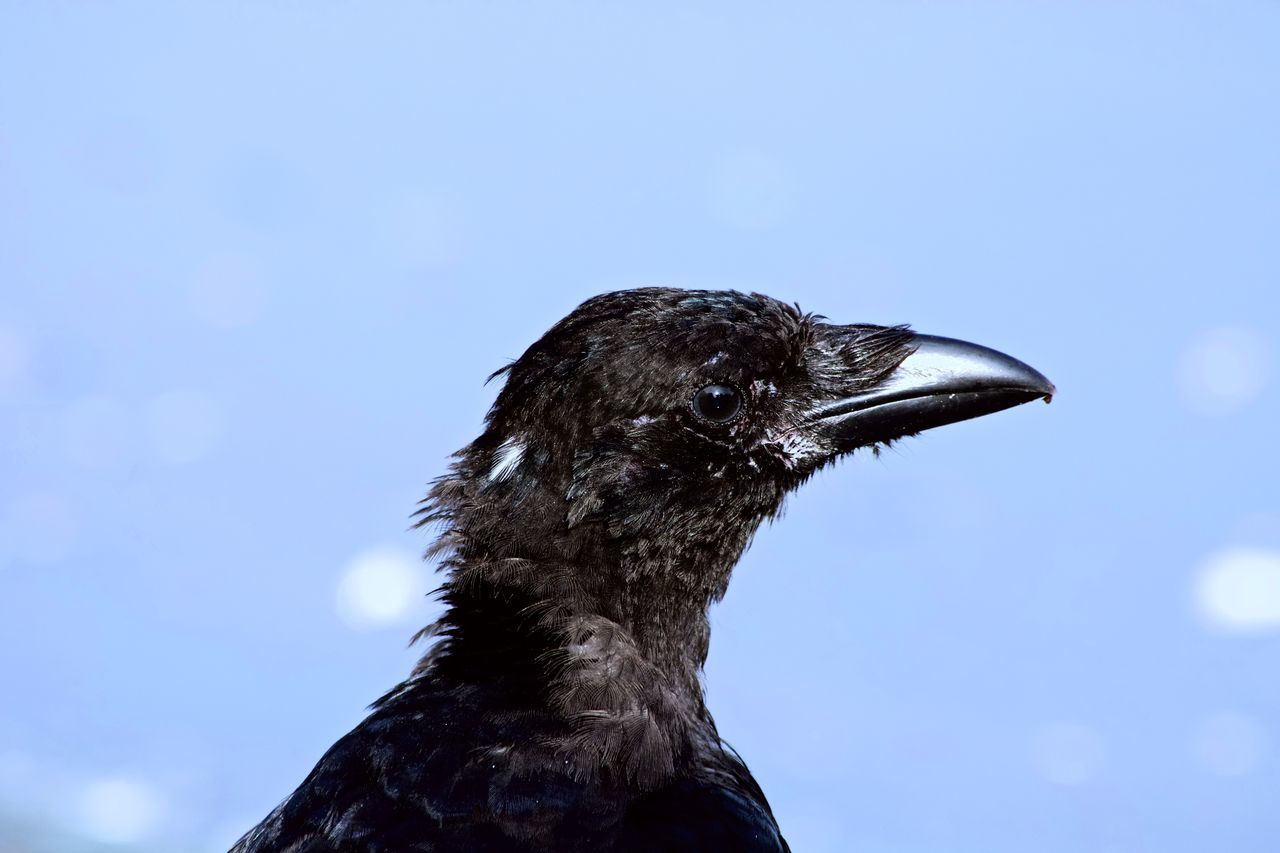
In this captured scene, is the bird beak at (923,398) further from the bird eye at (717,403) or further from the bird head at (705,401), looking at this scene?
the bird eye at (717,403)

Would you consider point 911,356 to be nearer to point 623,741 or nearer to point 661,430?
point 661,430

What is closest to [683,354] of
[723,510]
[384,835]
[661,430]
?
[661,430]

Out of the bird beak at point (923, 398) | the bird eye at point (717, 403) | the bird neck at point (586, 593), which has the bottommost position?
the bird neck at point (586, 593)

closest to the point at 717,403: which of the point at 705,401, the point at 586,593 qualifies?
the point at 705,401

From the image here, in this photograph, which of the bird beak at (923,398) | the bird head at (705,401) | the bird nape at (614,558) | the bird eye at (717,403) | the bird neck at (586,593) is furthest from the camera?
the bird beak at (923,398)

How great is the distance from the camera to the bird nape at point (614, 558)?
3.56 m

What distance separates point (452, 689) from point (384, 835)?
0.56m

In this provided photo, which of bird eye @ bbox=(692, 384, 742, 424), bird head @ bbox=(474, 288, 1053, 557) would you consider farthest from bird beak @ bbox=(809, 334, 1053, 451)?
bird eye @ bbox=(692, 384, 742, 424)

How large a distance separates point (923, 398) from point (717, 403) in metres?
0.66

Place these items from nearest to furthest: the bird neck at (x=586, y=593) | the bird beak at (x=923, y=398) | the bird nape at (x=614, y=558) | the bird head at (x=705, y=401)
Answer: the bird nape at (x=614, y=558) → the bird neck at (x=586, y=593) → the bird head at (x=705, y=401) → the bird beak at (x=923, y=398)

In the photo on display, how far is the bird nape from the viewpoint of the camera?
11.7 ft

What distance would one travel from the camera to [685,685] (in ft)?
14.2

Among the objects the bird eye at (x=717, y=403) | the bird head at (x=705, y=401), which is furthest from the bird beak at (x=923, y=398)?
the bird eye at (x=717, y=403)

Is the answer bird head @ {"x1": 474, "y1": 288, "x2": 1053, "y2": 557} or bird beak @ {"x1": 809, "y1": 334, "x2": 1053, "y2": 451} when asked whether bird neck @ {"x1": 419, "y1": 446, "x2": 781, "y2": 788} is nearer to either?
bird head @ {"x1": 474, "y1": 288, "x2": 1053, "y2": 557}
